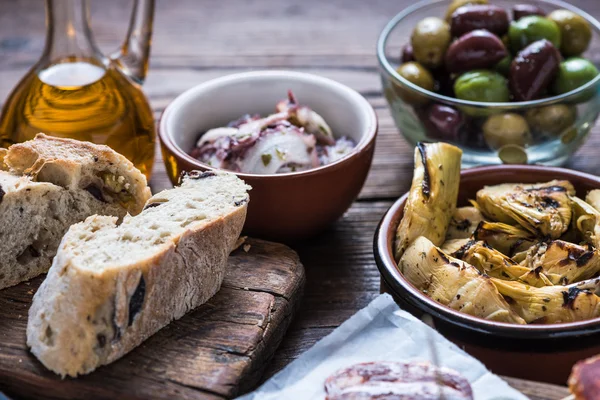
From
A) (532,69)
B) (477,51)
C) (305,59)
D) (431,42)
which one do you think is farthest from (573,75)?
(305,59)

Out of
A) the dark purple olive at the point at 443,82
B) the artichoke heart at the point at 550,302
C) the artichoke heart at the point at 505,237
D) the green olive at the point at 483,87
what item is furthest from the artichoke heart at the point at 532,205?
the dark purple olive at the point at 443,82

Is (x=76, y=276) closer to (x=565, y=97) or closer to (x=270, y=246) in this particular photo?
(x=270, y=246)

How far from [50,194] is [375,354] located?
0.59m

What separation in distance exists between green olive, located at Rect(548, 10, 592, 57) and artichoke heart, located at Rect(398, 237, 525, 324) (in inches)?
28.7

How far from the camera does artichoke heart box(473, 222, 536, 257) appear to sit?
4.66ft

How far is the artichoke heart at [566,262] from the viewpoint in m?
1.33

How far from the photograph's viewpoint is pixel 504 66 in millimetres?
1777

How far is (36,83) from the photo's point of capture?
1.71 m

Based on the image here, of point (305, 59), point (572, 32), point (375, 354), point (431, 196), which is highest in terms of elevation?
point (572, 32)

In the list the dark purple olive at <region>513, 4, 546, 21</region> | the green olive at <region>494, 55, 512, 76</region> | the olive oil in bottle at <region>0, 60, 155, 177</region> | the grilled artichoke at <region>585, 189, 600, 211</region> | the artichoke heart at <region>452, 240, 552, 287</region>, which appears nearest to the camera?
the artichoke heart at <region>452, 240, 552, 287</region>

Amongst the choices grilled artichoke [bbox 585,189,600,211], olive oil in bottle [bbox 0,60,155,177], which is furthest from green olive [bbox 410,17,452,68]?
olive oil in bottle [bbox 0,60,155,177]

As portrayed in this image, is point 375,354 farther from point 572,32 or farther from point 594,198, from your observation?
point 572,32

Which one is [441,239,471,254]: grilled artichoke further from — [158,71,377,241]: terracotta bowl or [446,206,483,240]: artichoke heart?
[158,71,377,241]: terracotta bowl

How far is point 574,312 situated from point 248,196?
0.55m
